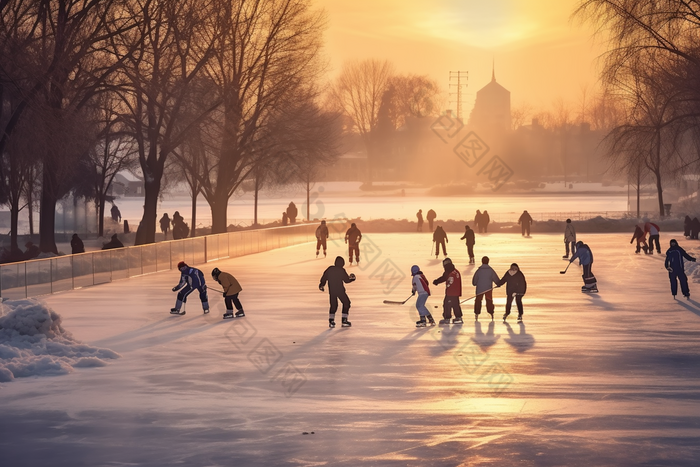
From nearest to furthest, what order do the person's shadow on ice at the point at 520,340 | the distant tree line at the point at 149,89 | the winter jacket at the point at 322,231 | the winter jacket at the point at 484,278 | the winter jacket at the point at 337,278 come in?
1. the person's shadow on ice at the point at 520,340
2. the winter jacket at the point at 337,278
3. the winter jacket at the point at 484,278
4. the distant tree line at the point at 149,89
5. the winter jacket at the point at 322,231

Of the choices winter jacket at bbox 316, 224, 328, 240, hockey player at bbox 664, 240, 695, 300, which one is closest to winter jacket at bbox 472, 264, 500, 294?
hockey player at bbox 664, 240, 695, 300

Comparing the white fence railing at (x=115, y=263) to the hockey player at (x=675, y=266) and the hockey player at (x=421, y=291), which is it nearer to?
the hockey player at (x=421, y=291)

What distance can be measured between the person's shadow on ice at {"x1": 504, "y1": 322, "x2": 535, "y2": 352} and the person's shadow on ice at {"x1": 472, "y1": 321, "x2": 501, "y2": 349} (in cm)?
23

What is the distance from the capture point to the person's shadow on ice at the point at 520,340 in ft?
52.3

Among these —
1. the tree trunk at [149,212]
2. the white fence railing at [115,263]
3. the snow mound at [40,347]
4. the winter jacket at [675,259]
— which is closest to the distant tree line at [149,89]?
the tree trunk at [149,212]

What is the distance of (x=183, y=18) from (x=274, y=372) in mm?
23303

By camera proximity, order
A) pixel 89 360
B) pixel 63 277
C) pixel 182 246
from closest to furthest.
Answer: pixel 89 360 → pixel 63 277 → pixel 182 246

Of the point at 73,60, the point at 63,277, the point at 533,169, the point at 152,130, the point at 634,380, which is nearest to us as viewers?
the point at 634,380

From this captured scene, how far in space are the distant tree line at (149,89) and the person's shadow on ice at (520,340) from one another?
45.3 ft

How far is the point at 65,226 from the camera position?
58.0 meters

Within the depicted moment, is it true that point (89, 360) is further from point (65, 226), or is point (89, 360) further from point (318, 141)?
point (65, 226)

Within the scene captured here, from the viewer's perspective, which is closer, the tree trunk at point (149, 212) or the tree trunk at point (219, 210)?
the tree trunk at point (149, 212)

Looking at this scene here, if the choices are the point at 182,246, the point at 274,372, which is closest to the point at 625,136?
the point at 182,246

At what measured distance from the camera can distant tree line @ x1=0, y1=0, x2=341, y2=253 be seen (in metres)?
27.9
